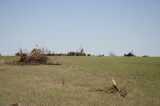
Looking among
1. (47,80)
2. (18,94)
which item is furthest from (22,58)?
(18,94)

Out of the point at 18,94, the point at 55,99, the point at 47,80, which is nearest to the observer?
the point at 55,99

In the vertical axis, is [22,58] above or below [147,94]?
above

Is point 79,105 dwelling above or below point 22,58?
below

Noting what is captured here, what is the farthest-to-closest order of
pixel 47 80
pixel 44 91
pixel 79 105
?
pixel 47 80 < pixel 44 91 < pixel 79 105

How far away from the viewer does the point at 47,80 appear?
10.5 m

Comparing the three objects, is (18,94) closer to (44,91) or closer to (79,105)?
(44,91)

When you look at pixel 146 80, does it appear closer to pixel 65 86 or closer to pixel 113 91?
pixel 113 91

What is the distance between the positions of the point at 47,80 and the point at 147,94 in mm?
3921

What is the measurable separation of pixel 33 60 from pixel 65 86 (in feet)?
31.4

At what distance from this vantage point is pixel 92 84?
9.70 m

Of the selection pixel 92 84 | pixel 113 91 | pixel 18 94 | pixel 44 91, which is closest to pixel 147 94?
pixel 113 91

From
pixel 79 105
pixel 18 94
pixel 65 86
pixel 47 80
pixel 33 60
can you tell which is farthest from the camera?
pixel 33 60

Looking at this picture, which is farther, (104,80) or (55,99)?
(104,80)

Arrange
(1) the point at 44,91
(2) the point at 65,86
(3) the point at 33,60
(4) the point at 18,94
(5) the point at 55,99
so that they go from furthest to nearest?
(3) the point at 33,60 < (2) the point at 65,86 < (1) the point at 44,91 < (4) the point at 18,94 < (5) the point at 55,99
